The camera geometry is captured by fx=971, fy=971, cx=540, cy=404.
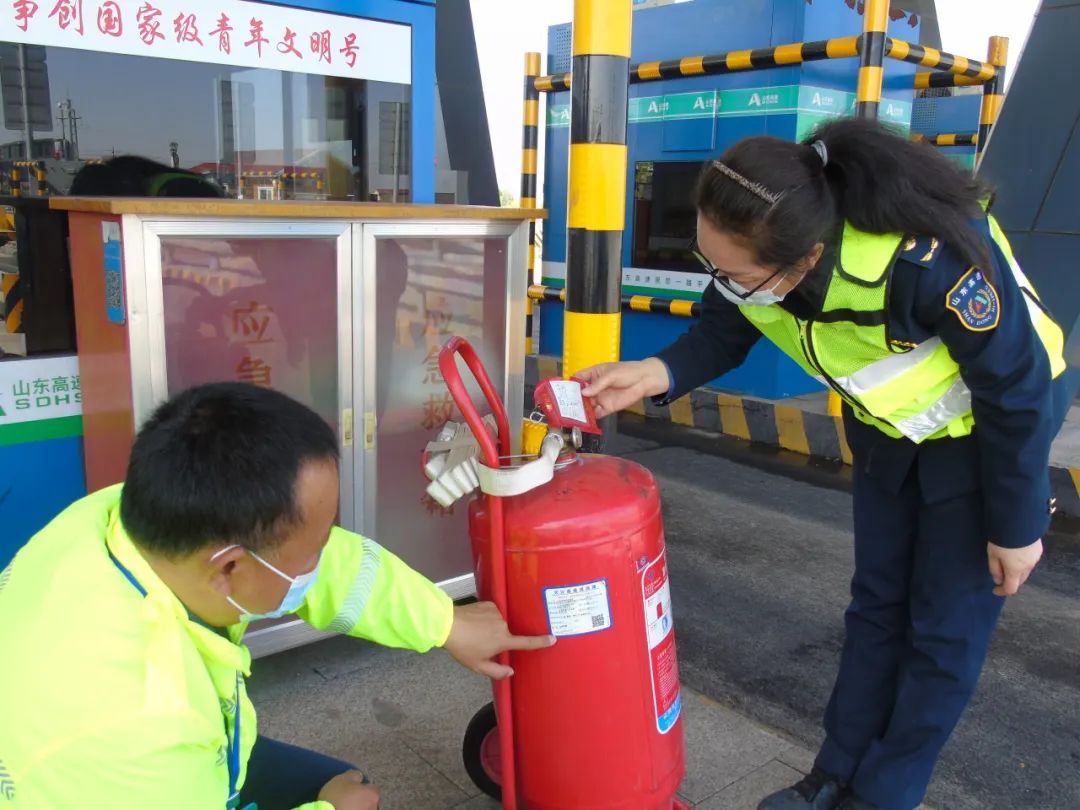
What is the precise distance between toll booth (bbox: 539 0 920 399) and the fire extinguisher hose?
434 cm

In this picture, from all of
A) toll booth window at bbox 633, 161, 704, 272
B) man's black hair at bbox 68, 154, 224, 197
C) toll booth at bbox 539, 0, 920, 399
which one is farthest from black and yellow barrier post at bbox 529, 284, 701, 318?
man's black hair at bbox 68, 154, 224, 197

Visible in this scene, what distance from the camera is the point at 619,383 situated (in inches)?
82.9

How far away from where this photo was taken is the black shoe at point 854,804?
6.77 ft

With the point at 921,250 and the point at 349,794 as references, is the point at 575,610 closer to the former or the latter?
the point at 349,794

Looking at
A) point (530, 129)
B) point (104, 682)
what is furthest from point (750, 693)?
point (530, 129)

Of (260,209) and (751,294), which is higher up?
(260,209)

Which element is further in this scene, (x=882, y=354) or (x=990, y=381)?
(x=882, y=354)

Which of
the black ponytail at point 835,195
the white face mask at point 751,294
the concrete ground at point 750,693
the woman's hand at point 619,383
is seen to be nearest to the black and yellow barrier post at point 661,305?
the concrete ground at point 750,693

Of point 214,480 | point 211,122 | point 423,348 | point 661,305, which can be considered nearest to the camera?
point 214,480

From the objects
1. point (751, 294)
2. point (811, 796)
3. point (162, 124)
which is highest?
point (162, 124)

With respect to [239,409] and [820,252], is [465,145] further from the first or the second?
[239,409]

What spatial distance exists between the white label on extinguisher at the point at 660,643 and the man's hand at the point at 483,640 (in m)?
0.20

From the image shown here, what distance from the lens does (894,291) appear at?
5.59 ft

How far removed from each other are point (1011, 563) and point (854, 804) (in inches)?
26.1
